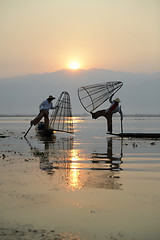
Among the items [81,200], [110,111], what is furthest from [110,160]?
[110,111]

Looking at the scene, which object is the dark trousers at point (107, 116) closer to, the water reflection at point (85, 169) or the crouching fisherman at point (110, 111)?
the crouching fisherman at point (110, 111)

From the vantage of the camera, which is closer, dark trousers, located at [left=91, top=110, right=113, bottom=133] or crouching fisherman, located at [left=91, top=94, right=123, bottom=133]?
crouching fisherman, located at [left=91, top=94, right=123, bottom=133]

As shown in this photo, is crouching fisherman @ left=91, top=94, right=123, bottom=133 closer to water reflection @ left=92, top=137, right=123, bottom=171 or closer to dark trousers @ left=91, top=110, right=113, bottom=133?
dark trousers @ left=91, top=110, right=113, bottom=133

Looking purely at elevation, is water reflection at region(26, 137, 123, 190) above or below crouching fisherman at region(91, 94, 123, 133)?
below

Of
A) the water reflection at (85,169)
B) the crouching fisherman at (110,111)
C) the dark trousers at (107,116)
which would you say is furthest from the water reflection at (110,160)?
the dark trousers at (107,116)

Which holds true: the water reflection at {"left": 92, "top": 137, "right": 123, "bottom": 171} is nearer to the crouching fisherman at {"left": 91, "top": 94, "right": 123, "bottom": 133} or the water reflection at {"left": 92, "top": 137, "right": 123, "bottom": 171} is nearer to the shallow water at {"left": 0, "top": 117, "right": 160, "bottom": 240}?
the shallow water at {"left": 0, "top": 117, "right": 160, "bottom": 240}

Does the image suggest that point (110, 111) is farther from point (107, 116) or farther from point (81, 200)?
point (81, 200)

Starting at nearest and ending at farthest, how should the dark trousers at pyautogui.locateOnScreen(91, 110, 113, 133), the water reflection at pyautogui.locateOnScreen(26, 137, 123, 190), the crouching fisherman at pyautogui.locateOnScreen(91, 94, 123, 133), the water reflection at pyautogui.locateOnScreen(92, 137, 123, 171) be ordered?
the water reflection at pyautogui.locateOnScreen(26, 137, 123, 190), the water reflection at pyautogui.locateOnScreen(92, 137, 123, 171), the crouching fisherman at pyautogui.locateOnScreen(91, 94, 123, 133), the dark trousers at pyautogui.locateOnScreen(91, 110, 113, 133)

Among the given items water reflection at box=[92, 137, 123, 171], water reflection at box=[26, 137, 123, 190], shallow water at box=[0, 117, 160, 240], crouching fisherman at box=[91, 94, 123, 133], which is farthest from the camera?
crouching fisherman at box=[91, 94, 123, 133]

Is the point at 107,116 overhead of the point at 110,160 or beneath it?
overhead

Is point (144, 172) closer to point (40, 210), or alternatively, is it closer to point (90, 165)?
point (90, 165)

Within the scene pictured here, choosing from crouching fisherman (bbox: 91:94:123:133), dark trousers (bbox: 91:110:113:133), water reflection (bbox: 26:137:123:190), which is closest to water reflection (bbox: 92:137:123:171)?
water reflection (bbox: 26:137:123:190)

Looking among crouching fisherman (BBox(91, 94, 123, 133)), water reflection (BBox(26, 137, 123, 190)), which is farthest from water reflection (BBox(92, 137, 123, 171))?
crouching fisherman (BBox(91, 94, 123, 133))

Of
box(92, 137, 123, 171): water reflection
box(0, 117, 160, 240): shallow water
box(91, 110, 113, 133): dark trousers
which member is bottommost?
box(0, 117, 160, 240): shallow water
